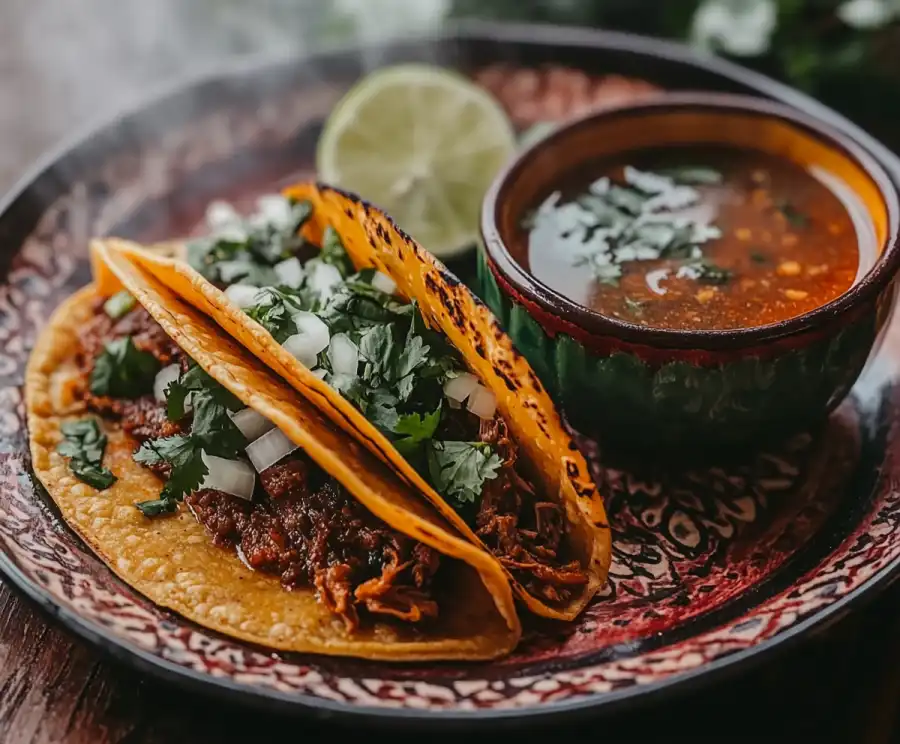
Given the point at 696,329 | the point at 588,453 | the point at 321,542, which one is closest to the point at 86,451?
the point at 321,542

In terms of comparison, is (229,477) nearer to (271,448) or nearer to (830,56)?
(271,448)

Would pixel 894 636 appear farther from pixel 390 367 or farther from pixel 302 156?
pixel 302 156

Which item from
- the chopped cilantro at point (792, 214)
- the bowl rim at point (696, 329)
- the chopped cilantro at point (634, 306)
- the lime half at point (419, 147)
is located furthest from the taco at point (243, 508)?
the chopped cilantro at point (792, 214)

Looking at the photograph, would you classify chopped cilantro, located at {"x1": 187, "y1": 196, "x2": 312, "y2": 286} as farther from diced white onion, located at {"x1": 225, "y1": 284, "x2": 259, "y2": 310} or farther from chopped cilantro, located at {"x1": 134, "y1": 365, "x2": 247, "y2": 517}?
chopped cilantro, located at {"x1": 134, "y1": 365, "x2": 247, "y2": 517}

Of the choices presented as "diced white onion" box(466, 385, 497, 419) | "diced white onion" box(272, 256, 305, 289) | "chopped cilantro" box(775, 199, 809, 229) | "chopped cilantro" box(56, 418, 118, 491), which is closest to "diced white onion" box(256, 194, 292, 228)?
"diced white onion" box(272, 256, 305, 289)

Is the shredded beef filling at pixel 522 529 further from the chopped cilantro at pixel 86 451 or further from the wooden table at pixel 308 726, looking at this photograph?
the chopped cilantro at pixel 86 451

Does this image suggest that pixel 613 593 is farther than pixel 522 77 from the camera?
No

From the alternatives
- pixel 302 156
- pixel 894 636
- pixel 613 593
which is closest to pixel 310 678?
pixel 613 593
